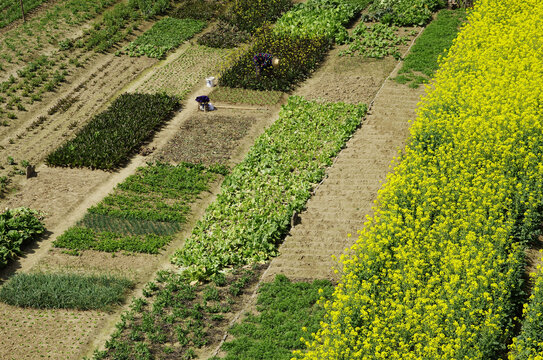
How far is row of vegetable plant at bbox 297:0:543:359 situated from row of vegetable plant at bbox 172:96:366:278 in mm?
3140

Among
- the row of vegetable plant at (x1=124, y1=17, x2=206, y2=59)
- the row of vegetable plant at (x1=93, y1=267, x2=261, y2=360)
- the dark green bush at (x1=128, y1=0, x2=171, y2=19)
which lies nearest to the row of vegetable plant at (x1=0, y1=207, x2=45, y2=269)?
the row of vegetable plant at (x1=93, y1=267, x2=261, y2=360)

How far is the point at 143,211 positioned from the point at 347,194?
7173 millimetres

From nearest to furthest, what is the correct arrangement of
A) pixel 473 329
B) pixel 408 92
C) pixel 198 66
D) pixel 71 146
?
1. pixel 473 329
2. pixel 71 146
3. pixel 408 92
4. pixel 198 66

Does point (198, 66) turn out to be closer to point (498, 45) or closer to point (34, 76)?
point (34, 76)

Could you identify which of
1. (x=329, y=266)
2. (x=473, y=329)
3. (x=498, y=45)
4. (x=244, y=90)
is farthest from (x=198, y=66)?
(x=473, y=329)

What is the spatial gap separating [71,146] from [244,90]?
852cm

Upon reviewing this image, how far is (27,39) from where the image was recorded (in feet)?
119

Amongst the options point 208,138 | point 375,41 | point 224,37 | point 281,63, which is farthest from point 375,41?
Answer: point 208,138

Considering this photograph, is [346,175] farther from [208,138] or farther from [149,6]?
[149,6]

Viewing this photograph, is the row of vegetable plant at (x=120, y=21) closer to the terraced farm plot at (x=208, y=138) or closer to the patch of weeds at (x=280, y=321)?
the terraced farm plot at (x=208, y=138)

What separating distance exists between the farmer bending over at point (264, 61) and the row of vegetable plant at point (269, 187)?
2.67 m

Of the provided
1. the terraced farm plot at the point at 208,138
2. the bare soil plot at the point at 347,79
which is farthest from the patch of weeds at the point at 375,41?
the terraced farm plot at the point at 208,138

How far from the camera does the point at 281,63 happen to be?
32.8 meters

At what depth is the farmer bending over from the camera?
3166 cm
